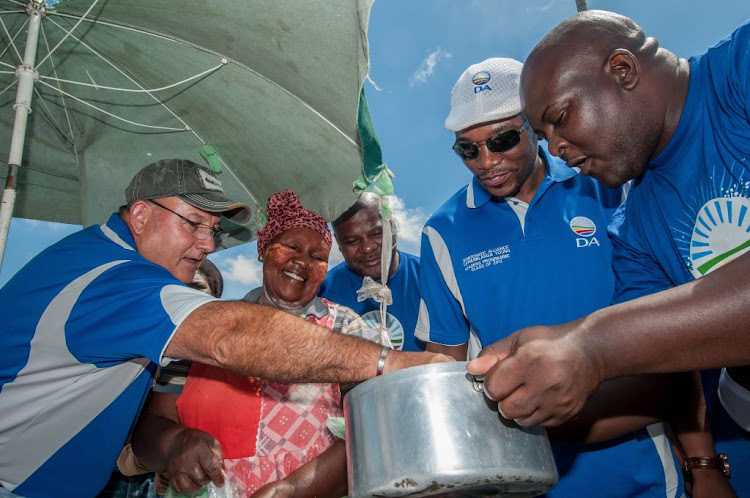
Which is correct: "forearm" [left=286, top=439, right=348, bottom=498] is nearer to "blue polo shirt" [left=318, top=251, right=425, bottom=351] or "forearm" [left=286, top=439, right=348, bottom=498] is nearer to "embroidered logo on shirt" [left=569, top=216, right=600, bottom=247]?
"blue polo shirt" [left=318, top=251, right=425, bottom=351]

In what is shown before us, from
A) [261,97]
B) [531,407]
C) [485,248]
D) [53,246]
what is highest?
[261,97]

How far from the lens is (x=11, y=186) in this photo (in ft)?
10.3

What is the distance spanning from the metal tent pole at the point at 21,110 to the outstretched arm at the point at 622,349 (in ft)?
10.5

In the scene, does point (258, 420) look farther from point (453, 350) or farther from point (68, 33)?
point (68, 33)

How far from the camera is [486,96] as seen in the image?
250 centimetres

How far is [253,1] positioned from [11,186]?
1.87 m

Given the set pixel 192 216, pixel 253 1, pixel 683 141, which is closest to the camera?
pixel 683 141

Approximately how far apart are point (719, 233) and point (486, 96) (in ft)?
4.21

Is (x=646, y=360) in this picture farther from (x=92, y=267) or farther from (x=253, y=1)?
(x=253, y=1)

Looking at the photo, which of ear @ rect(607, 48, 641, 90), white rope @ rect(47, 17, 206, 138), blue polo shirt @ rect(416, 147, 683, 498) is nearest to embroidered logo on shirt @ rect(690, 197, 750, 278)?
ear @ rect(607, 48, 641, 90)

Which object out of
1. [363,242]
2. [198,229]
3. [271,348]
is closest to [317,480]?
[271,348]

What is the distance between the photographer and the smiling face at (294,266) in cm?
327

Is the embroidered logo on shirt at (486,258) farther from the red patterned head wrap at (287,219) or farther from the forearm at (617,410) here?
the red patterned head wrap at (287,219)

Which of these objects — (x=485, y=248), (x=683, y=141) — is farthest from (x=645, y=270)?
(x=485, y=248)
